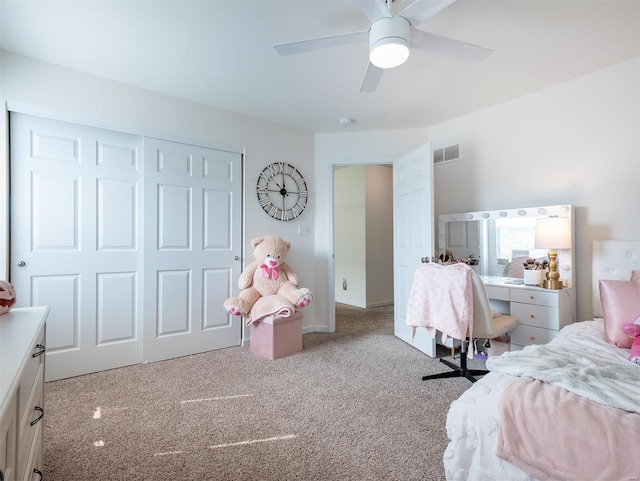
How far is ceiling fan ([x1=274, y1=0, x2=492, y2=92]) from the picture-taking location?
1.51 m

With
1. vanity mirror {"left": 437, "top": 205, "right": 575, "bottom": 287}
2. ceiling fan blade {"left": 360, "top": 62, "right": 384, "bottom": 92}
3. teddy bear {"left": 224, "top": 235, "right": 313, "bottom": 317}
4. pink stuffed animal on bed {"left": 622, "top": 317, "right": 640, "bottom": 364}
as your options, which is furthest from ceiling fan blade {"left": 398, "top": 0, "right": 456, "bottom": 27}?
teddy bear {"left": 224, "top": 235, "right": 313, "bottom": 317}

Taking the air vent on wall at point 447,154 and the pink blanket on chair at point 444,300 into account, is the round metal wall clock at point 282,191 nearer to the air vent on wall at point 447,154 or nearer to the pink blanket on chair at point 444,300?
the air vent on wall at point 447,154

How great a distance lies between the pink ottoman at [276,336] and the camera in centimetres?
290

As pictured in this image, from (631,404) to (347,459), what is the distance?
1.14 metres

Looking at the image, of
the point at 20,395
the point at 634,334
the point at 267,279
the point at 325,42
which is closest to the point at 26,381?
the point at 20,395

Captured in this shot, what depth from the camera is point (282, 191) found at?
11.8 feet

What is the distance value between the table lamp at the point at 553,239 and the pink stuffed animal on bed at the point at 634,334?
104cm

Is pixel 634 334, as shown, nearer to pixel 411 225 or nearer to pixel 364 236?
pixel 411 225

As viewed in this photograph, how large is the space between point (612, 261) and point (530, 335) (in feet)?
2.68

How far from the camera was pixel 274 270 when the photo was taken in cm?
317

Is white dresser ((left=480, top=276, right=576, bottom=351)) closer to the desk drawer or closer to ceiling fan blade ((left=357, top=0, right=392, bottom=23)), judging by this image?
the desk drawer

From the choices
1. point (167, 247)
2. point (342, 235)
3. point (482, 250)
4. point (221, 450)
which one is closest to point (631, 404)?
point (221, 450)

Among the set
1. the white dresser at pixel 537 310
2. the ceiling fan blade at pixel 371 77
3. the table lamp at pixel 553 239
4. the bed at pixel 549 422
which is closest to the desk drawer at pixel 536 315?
the white dresser at pixel 537 310

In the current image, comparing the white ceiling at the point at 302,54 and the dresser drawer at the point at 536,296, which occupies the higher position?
the white ceiling at the point at 302,54
